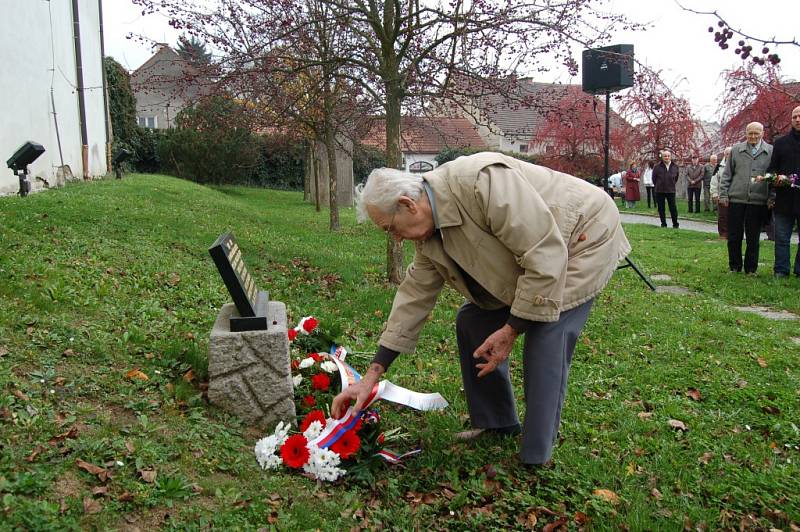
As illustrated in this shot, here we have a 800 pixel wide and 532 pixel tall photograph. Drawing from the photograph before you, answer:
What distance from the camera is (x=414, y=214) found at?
2973 millimetres

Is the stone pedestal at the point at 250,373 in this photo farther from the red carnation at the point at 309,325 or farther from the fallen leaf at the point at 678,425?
the fallen leaf at the point at 678,425

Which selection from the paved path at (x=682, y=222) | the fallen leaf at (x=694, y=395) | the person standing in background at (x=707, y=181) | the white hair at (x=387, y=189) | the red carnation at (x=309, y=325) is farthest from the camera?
the person standing in background at (x=707, y=181)

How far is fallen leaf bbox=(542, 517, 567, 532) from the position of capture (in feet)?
9.58

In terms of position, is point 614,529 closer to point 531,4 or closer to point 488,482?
point 488,482

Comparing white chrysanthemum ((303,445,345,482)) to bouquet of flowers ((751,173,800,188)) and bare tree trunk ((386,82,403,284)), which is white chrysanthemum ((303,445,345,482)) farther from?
bouquet of flowers ((751,173,800,188))

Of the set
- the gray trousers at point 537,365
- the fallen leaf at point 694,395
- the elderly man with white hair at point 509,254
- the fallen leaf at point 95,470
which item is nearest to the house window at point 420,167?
the elderly man with white hair at point 509,254

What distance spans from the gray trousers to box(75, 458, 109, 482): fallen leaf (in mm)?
1820

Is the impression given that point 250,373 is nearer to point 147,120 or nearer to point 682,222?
point 682,222

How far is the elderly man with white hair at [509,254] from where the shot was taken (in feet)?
9.31

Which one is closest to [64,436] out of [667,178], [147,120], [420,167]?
[667,178]

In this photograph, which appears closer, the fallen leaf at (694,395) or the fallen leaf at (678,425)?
the fallen leaf at (678,425)

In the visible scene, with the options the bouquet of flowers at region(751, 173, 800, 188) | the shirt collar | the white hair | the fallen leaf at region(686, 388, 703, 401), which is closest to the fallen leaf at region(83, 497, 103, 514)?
the white hair

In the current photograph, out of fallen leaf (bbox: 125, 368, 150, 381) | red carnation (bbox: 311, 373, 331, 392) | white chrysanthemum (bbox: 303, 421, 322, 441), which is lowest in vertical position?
white chrysanthemum (bbox: 303, 421, 322, 441)

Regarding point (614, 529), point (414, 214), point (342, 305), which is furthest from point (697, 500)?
point (342, 305)
